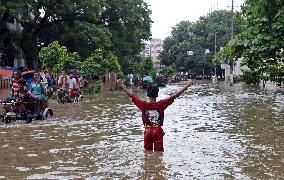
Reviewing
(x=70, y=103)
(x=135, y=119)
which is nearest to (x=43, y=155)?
(x=135, y=119)

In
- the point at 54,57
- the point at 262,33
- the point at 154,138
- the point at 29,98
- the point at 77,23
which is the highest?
the point at 77,23

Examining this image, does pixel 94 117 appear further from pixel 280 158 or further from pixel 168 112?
pixel 280 158

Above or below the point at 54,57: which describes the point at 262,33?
above

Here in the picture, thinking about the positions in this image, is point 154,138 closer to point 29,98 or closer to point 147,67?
point 29,98

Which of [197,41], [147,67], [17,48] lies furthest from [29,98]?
[197,41]

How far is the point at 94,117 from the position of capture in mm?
19219

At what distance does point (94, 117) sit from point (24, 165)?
970 centimetres

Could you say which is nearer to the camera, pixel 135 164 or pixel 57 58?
pixel 135 164

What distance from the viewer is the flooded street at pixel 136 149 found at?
8.98 m

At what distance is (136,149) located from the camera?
37.9ft

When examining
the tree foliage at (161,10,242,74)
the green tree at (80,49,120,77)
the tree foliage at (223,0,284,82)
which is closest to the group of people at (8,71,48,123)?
the tree foliage at (223,0,284,82)

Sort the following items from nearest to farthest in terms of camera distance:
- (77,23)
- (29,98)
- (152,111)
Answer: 1. (152,111)
2. (29,98)
3. (77,23)

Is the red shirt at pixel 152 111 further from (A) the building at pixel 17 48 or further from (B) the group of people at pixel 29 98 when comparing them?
(A) the building at pixel 17 48

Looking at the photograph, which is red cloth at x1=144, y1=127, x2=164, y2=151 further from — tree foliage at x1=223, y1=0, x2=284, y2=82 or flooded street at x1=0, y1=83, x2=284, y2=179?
tree foliage at x1=223, y1=0, x2=284, y2=82
